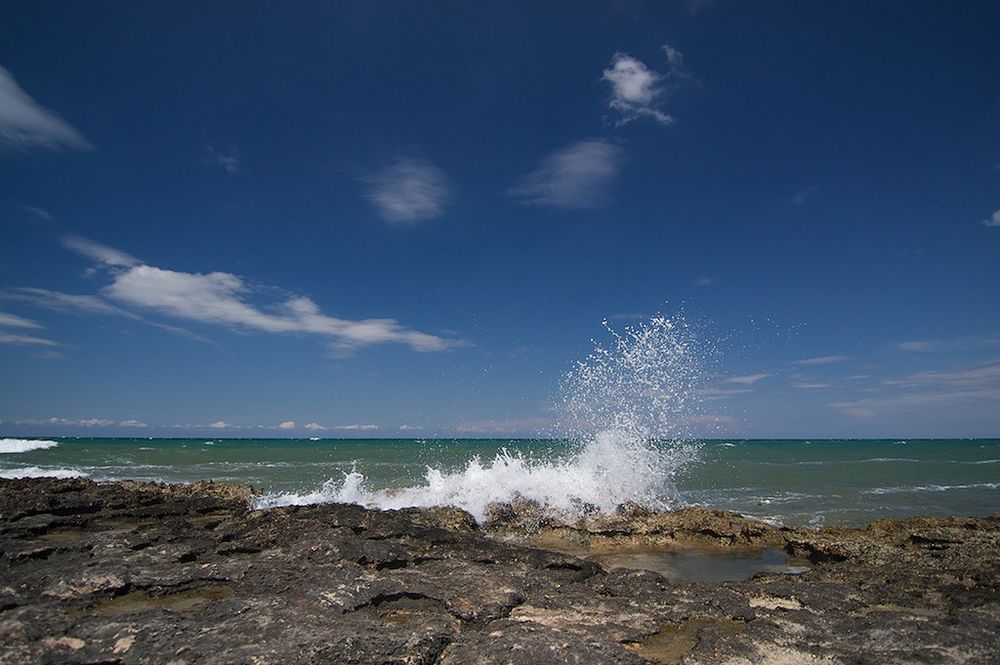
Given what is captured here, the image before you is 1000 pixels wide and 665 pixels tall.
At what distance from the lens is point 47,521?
8.92m

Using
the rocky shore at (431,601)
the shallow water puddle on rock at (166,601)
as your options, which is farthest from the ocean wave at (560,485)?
the shallow water puddle on rock at (166,601)

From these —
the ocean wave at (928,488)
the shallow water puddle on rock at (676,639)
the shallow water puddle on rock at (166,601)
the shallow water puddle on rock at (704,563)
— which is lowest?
the ocean wave at (928,488)

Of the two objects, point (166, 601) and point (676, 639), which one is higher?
point (166, 601)

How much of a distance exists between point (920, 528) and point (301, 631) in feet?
37.6

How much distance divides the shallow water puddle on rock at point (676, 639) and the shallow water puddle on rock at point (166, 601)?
13.2 ft

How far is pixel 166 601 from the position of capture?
A: 17.7 ft

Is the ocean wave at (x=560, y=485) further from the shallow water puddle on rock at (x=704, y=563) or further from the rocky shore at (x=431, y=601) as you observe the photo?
the rocky shore at (x=431, y=601)

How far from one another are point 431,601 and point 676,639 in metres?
2.34

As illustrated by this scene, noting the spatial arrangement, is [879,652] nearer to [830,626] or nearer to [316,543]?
[830,626]

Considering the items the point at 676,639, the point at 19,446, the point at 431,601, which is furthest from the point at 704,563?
the point at 19,446

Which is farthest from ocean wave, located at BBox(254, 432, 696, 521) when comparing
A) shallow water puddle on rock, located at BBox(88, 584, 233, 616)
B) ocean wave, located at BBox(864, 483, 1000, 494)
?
ocean wave, located at BBox(864, 483, 1000, 494)

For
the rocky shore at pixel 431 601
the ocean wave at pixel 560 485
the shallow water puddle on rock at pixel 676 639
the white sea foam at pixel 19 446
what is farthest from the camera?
the white sea foam at pixel 19 446

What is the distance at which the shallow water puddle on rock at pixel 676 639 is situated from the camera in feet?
14.9

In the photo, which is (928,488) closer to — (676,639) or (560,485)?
(560,485)
